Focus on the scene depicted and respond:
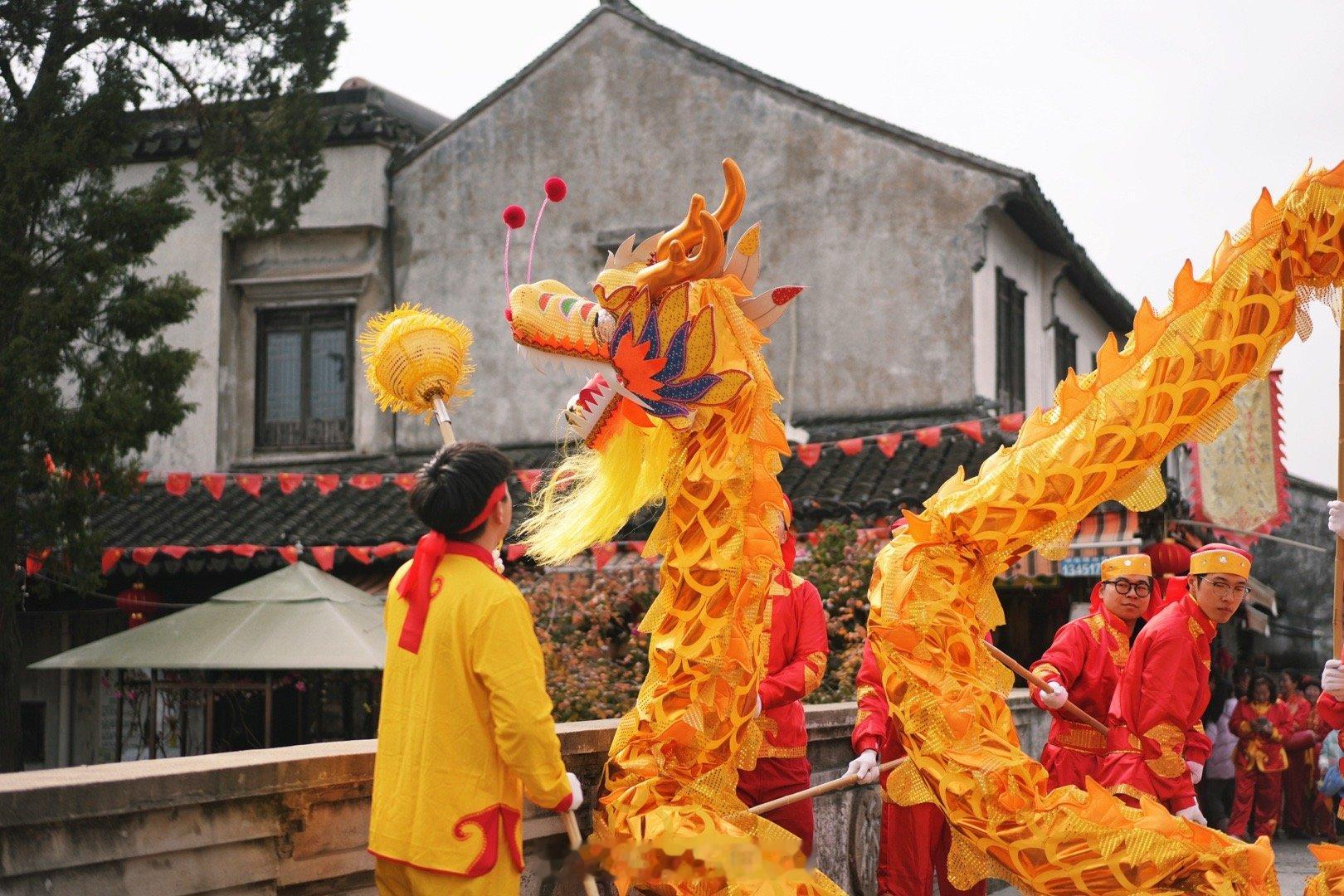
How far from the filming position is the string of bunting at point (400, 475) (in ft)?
41.9

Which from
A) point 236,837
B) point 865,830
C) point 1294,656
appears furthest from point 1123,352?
point 1294,656

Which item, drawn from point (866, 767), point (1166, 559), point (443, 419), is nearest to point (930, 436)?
point (1166, 559)

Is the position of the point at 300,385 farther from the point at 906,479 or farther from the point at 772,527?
the point at 772,527

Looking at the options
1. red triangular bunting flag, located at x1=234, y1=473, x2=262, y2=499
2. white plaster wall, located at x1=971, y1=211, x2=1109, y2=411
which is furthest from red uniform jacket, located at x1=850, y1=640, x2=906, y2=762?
red triangular bunting flag, located at x1=234, y1=473, x2=262, y2=499

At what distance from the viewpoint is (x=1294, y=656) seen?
912 inches

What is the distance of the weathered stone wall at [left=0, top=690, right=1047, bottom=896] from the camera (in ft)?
9.81

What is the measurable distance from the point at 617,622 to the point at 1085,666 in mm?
4466

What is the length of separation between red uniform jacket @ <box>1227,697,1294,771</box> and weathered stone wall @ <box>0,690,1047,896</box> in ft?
35.0

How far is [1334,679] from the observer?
5016mm

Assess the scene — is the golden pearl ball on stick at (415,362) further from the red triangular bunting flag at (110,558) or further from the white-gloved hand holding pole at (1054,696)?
the red triangular bunting flag at (110,558)

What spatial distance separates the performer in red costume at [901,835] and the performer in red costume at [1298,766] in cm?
926

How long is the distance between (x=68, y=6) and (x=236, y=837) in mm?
8977

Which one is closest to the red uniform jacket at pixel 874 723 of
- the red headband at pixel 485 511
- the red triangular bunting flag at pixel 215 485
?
the red headband at pixel 485 511

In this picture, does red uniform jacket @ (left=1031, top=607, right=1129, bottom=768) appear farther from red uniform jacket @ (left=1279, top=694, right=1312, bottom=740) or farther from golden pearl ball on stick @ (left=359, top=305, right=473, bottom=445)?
red uniform jacket @ (left=1279, top=694, right=1312, bottom=740)
